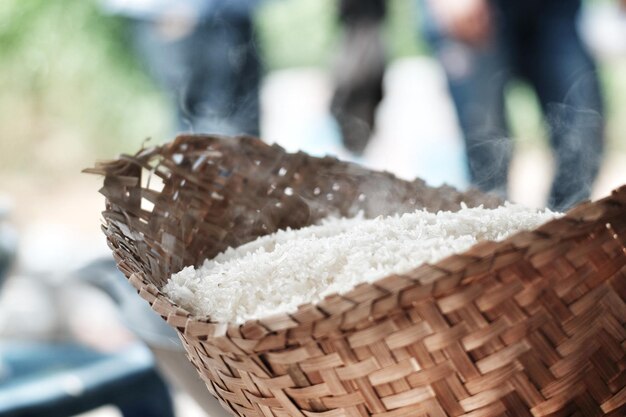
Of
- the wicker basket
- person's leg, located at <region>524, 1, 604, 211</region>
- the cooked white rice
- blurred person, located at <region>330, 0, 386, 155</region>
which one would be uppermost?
blurred person, located at <region>330, 0, 386, 155</region>

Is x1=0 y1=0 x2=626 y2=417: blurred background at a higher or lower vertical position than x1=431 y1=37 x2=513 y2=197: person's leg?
higher

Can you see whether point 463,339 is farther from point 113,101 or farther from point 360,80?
point 113,101

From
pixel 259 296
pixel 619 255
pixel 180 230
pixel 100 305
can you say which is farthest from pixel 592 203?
pixel 100 305

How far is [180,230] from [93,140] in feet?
15.0

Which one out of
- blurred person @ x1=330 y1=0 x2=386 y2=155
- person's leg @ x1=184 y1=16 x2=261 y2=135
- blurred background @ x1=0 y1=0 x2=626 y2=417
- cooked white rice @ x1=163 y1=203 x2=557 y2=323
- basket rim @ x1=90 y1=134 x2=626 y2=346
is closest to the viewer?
basket rim @ x1=90 y1=134 x2=626 y2=346

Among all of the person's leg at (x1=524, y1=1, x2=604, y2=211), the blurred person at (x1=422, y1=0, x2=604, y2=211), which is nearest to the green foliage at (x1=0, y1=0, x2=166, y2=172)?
the blurred person at (x1=422, y1=0, x2=604, y2=211)

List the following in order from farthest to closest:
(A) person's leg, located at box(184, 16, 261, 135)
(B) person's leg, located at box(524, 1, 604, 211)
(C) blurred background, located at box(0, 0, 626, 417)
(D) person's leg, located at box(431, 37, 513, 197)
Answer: (C) blurred background, located at box(0, 0, 626, 417) < (A) person's leg, located at box(184, 16, 261, 135) < (D) person's leg, located at box(431, 37, 513, 197) < (B) person's leg, located at box(524, 1, 604, 211)

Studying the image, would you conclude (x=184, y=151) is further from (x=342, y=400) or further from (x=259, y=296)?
(x=342, y=400)

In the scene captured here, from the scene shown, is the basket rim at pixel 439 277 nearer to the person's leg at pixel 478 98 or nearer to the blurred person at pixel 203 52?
the person's leg at pixel 478 98

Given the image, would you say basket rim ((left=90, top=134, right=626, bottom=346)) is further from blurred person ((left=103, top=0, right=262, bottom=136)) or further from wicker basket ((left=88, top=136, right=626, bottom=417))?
blurred person ((left=103, top=0, right=262, bottom=136))

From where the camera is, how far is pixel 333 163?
129cm

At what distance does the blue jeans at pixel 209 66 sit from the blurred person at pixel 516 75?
3.49ft

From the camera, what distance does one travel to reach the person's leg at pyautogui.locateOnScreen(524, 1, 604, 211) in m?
2.91

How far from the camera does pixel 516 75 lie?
3.35 metres
